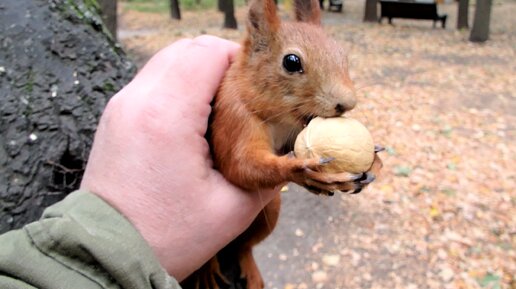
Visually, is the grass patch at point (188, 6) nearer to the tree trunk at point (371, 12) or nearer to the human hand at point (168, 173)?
the tree trunk at point (371, 12)

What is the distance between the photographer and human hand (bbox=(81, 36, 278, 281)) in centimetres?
132

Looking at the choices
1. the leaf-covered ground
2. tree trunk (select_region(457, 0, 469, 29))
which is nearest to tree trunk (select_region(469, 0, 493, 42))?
tree trunk (select_region(457, 0, 469, 29))

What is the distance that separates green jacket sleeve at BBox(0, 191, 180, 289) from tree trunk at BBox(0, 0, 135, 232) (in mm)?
365

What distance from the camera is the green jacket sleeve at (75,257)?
41.3 inches

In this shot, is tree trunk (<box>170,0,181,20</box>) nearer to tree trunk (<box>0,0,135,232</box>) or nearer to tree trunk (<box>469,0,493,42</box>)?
tree trunk (<box>469,0,493,42</box>)

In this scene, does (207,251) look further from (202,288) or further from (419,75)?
(419,75)

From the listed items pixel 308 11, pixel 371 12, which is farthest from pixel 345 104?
pixel 371 12

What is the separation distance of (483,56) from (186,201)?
345 inches

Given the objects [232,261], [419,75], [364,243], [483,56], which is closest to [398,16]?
[483,56]

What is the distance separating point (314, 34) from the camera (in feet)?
5.23

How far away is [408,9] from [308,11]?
1256 cm

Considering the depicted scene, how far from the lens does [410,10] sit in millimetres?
13398

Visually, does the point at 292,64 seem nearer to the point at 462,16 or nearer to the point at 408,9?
the point at 462,16

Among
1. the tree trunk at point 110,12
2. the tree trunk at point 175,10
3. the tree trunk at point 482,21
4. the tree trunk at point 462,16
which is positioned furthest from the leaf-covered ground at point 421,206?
the tree trunk at point 175,10
